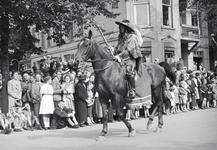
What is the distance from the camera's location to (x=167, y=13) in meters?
25.7

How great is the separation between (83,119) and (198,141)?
610 cm

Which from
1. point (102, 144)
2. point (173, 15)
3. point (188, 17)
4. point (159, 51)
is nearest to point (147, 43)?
point (159, 51)

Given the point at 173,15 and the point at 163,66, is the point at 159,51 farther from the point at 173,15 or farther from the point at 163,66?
the point at 163,66

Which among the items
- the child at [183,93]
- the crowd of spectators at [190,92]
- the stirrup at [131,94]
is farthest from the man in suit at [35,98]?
the child at [183,93]

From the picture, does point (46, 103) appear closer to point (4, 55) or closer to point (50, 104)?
point (50, 104)

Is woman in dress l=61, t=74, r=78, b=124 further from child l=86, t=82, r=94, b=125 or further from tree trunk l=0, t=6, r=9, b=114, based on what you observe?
tree trunk l=0, t=6, r=9, b=114

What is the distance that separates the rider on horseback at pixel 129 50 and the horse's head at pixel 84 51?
79cm

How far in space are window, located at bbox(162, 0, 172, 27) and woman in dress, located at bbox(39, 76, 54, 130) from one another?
50.7 ft

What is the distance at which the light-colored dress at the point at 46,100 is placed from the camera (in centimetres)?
1200

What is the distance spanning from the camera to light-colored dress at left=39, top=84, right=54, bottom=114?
39.4ft

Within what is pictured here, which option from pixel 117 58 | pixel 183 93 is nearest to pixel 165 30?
pixel 183 93

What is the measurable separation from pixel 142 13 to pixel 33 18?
46.3 feet

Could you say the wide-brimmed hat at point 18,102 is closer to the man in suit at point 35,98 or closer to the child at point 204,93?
the man in suit at point 35,98

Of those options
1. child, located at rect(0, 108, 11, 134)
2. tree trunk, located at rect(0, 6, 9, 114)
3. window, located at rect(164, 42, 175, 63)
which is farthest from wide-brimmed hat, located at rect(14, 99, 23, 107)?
window, located at rect(164, 42, 175, 63)
